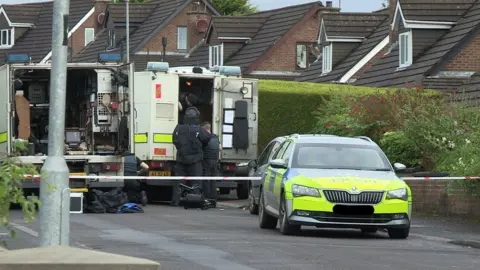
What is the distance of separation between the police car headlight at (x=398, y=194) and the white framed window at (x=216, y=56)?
41.2m

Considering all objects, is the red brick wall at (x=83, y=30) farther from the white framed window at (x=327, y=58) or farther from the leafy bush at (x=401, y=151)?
the leafy bush at (x=401, y=151)

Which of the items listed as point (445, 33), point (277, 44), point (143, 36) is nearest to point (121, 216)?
point (445, 33)

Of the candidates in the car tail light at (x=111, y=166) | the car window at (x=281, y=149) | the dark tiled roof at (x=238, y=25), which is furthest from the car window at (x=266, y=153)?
the dark tiled roof at (x=238, y=25)

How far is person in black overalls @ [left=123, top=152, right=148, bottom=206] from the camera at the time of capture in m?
26.9

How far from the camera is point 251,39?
60.7 meters

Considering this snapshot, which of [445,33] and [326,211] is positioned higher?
[445,33]

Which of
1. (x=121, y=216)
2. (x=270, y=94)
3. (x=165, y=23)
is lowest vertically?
(x=121, y=216)

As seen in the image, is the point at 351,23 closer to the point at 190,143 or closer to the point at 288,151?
the point at 190,143

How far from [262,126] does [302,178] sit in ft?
52.0

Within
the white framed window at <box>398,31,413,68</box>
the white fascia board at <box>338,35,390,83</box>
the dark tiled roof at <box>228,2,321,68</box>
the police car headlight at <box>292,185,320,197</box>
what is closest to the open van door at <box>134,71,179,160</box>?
the police car headlight at <box>292,185,320,197</box>

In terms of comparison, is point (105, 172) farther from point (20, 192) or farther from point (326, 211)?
point (20, 192)

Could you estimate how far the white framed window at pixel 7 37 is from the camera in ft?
263

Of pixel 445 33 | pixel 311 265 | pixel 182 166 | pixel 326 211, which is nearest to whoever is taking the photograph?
pixel 311 265

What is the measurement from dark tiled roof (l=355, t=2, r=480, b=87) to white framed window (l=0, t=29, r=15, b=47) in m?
40.2
